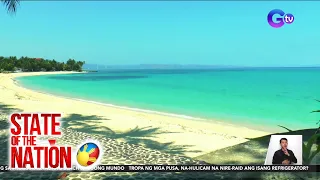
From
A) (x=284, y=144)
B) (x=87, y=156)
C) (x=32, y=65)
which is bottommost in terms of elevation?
(x=87, y=156)

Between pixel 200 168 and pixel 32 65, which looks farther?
pixel 32 65

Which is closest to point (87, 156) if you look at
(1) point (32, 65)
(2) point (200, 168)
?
(2) point (200, 168)

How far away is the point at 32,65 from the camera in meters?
93.0

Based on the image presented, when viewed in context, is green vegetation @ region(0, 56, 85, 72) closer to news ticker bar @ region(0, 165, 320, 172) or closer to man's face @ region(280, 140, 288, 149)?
news ticker bar @ region(0, 165, 320, 172)

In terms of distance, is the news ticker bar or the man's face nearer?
the news ticker bar

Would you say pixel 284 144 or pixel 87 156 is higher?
pixel 284 144

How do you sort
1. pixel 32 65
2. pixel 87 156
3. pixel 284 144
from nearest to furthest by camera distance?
pixel 284 144, pixel 87 156, pixel 32 65

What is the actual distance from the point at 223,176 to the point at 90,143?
7.65 ft

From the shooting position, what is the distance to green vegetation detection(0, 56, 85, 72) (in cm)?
7991

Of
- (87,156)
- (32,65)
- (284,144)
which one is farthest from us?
(32,65)

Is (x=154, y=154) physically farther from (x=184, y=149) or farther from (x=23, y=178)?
(x=23, y=178)

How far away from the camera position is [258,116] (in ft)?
50.2

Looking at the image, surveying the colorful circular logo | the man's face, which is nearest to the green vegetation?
the colorful circular logo

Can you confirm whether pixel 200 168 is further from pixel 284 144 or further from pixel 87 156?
pixel 87 156
